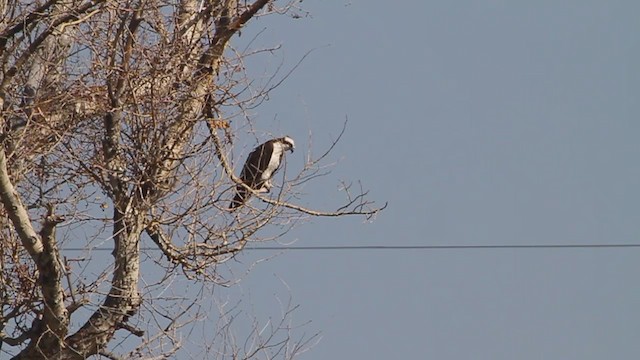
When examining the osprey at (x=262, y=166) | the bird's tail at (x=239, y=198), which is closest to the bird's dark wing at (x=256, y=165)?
the osprey at (x=262, y=166)

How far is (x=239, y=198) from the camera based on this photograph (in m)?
6.72

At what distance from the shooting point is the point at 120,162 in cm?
638

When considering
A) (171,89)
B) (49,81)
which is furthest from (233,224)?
(49,81)

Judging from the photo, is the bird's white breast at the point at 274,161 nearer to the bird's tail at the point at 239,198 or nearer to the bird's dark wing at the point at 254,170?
the bird's dark wing at the point at 254,170

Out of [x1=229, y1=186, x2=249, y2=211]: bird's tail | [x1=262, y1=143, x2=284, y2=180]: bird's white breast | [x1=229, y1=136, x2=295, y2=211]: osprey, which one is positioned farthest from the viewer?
[x1=262, y1=143, x2=284, y2=180]: bird's white breast

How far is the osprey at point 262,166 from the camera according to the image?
6.96 m

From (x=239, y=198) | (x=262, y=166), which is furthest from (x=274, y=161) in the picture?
(x=239, y=198)

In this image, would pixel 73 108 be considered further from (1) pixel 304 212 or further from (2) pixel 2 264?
(1) pixel 304 212

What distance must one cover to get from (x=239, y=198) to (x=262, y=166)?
49 centimetres

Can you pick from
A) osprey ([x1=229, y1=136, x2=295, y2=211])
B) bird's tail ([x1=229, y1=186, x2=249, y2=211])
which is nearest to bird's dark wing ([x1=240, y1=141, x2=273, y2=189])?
osprey ([x1=229, y1=136, x2=295, y2=211])

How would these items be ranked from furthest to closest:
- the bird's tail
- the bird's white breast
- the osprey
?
the bird's white breast < the osprey < the bird's tail

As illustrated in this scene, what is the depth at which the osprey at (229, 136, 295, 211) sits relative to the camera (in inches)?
274

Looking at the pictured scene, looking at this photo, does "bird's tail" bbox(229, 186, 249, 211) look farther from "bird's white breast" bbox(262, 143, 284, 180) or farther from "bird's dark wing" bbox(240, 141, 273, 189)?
"bird's white breast" bbox(262, 143, 284, 180)

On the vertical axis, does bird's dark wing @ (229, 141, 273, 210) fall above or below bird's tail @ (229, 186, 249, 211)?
above
